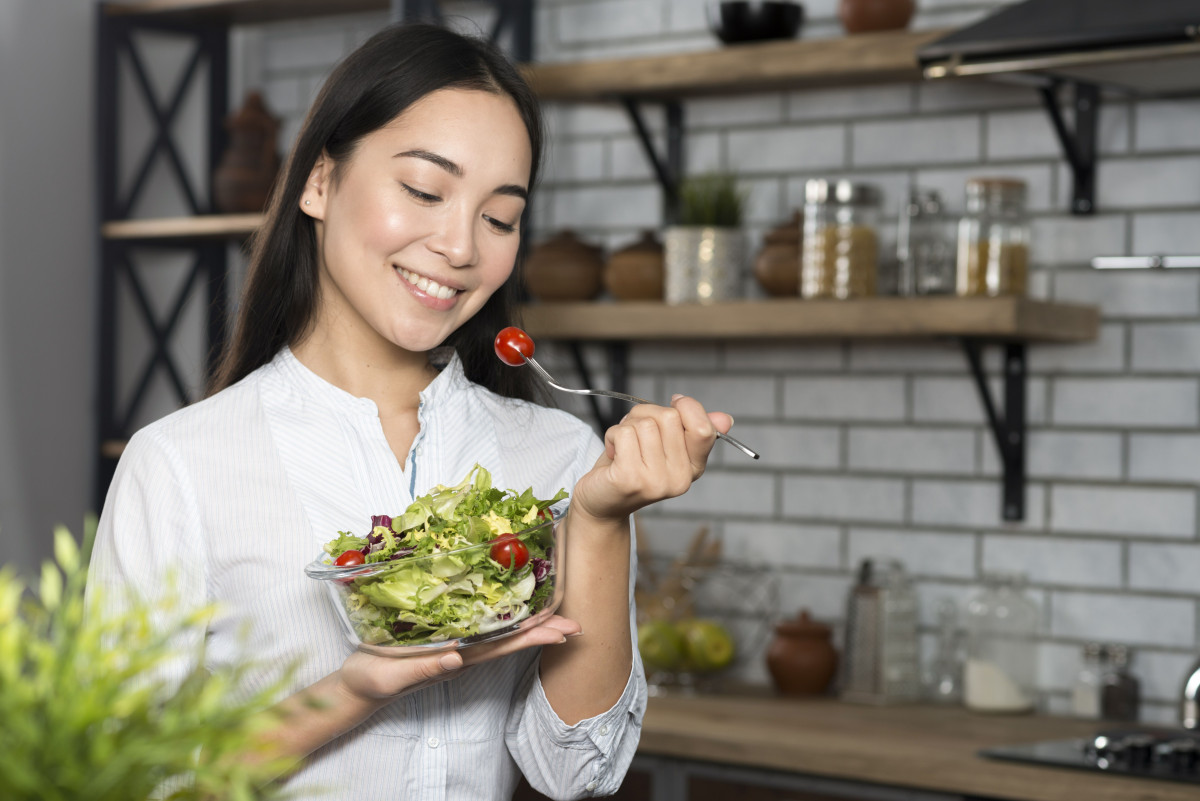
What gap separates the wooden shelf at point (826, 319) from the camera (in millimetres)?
2367

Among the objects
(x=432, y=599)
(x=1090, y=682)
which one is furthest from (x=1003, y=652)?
(x=432, y=599)

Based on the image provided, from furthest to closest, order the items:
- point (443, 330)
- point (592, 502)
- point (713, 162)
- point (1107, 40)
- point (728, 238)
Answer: point (713, 162), point (728, 238), point (1107, 40), point (443, 330), point (592, 502)

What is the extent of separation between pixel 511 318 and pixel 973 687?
1.45 metres

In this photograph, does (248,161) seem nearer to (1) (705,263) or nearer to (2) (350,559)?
(1) (705,263)

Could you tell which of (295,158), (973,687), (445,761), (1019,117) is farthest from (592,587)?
(1019,117)

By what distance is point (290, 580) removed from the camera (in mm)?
1277

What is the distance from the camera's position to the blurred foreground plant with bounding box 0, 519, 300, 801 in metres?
0.51

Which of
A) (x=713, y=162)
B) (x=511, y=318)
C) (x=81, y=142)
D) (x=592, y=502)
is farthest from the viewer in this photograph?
(x=81, y=142)

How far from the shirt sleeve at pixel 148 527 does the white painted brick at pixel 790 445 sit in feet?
5.97

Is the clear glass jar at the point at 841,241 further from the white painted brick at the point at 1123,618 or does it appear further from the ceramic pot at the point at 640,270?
the white painted brick at the point at 1123,618

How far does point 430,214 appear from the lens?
1288 mm

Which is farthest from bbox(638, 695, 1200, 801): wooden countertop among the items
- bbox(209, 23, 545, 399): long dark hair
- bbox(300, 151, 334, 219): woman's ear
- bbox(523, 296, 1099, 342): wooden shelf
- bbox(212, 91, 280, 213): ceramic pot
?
bbox(212, 91, 280, 213): ceramic pot

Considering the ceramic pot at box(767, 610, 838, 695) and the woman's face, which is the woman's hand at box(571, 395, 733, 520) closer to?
the woman's face

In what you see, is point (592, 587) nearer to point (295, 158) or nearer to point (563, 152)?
point (295, 158)
